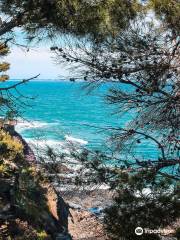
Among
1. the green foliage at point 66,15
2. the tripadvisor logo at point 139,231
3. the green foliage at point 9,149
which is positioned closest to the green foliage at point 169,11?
the green foliage at point 66,15

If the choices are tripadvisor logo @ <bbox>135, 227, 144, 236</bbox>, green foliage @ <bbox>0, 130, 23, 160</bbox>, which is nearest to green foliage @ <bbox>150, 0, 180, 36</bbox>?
tripadvisor logo @ <bbox>135, 227, 144, 236</bbox>

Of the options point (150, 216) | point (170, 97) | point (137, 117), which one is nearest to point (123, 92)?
point (137, 117)

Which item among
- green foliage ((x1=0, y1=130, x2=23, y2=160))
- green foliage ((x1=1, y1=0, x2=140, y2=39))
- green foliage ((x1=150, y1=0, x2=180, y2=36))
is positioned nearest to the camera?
green foliage ((x1=1, y1=0, x2=140, y2=39))

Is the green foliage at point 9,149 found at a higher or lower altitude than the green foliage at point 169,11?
lower

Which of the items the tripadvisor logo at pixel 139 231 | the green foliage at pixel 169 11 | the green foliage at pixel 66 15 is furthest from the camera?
the green foliage at pixel 169 11

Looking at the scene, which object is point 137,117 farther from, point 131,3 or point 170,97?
point 131,3

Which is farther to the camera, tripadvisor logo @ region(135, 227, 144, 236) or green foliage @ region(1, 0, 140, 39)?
green foliage @ region(1, 0, 140, 39)

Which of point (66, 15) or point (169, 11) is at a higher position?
point (169, 11)

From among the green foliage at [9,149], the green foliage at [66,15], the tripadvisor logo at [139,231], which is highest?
the green foliage at [66,15]

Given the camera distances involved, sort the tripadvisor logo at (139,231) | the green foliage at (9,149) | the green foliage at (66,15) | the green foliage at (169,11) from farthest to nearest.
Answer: the green foliage at (9,149) < the green foliage at (169,11) < the green foliage at (66,15) < the tripadvisor logo at (139,231)

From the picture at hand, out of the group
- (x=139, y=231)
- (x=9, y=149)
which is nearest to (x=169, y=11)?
(x=139, y=231)

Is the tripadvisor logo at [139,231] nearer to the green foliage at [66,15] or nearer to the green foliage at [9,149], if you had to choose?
the green foliage at [66,15]

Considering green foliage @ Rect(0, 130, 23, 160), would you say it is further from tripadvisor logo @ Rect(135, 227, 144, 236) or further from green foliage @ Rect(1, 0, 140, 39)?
tripadvisor logo @ Rect(135, 227, 144, 236)

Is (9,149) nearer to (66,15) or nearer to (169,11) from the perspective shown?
(66,15)
